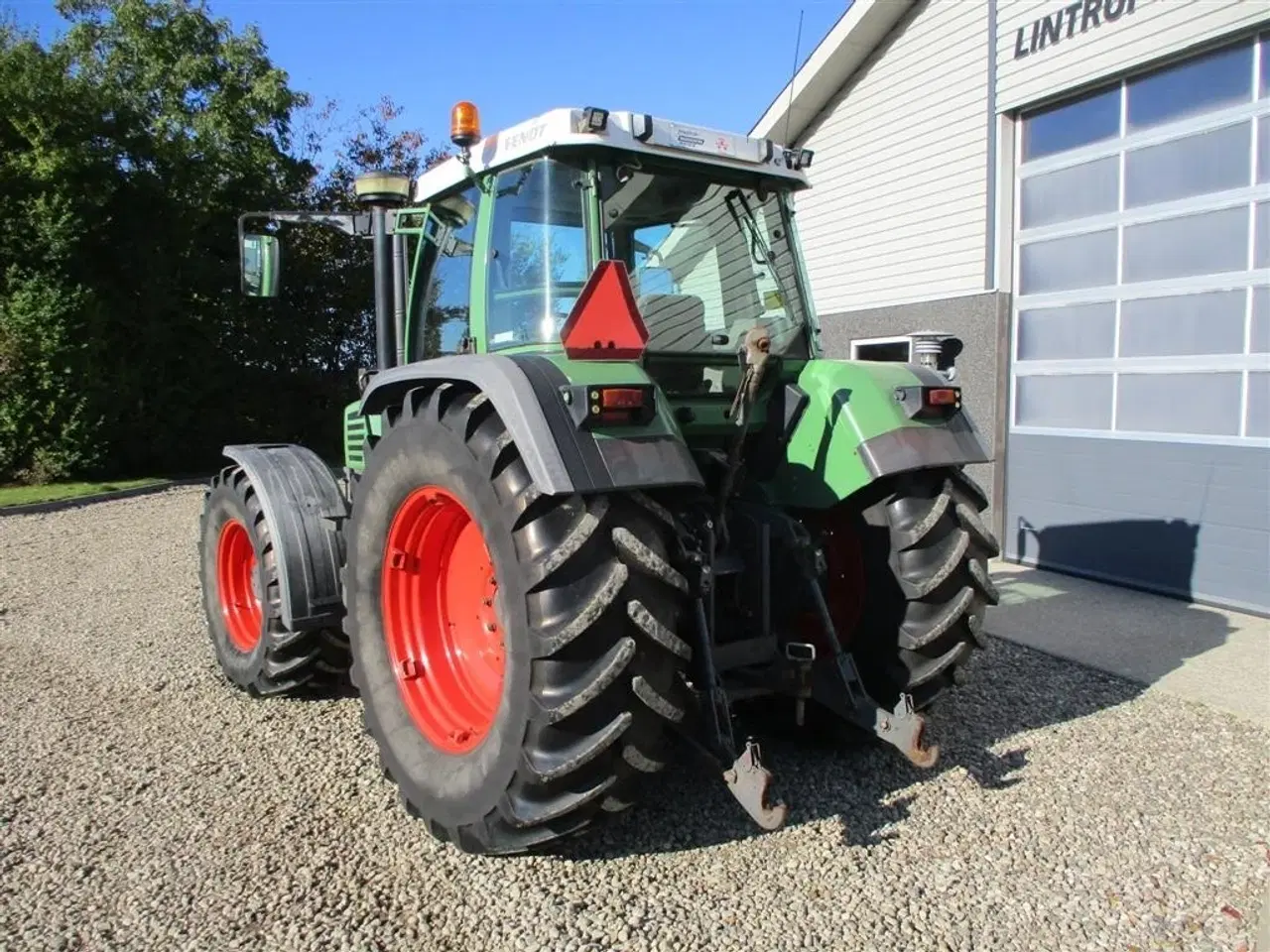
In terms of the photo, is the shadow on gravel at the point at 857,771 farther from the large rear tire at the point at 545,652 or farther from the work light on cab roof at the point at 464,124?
the work light on cab roof at the point at 464,124

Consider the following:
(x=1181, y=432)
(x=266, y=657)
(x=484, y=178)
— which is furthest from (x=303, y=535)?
(x=1181, y=432)

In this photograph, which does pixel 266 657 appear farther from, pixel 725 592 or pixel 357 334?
pixel 357 334

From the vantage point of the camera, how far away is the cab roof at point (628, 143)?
3.12 m

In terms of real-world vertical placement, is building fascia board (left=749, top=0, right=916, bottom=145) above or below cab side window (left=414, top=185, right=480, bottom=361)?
above

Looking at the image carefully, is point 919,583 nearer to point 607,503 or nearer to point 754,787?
point 754,787

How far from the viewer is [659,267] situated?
11.3ft

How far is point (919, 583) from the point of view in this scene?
3295 millimetres

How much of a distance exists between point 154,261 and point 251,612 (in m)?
10.4

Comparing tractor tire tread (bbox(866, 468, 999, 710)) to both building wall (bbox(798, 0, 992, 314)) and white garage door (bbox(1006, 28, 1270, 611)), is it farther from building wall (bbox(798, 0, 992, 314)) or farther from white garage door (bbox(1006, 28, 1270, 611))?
building wall (bbox(798, 0, 992, 314))

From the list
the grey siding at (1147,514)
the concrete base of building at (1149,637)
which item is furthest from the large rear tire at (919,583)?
the grey siding at (1147,514)

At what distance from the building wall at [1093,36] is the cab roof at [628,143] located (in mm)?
3864

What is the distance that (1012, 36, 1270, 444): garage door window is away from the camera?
5.82 meters

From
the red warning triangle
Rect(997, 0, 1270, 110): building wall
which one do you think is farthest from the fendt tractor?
Rect(997, 0, 1270, 110): building wall

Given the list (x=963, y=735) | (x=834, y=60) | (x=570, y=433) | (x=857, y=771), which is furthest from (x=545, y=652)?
(x=834, y=60)
